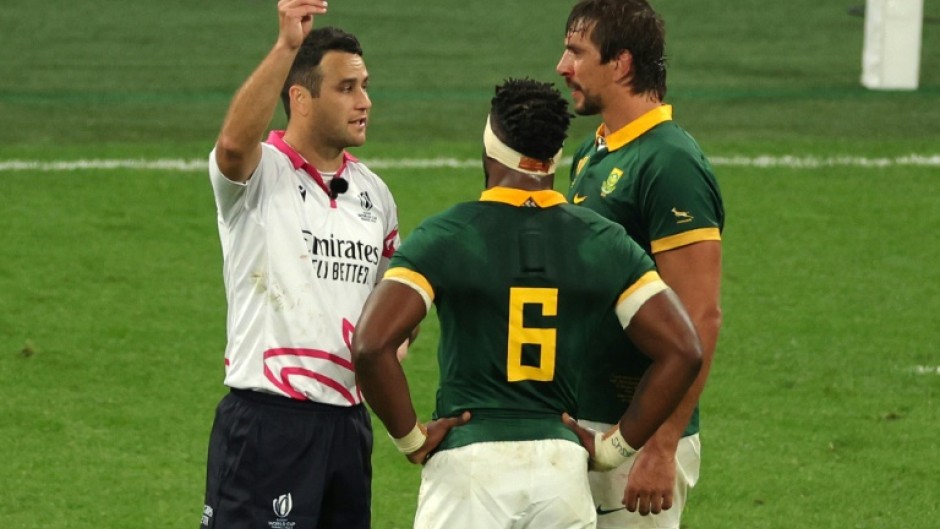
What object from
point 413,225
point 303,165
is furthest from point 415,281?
point 413,225

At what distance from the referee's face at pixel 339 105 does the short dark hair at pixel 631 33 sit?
0.68m

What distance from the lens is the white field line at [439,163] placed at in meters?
12.9

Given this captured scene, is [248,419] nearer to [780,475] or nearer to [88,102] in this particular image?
[780,475]

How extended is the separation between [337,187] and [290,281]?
0.34 meters

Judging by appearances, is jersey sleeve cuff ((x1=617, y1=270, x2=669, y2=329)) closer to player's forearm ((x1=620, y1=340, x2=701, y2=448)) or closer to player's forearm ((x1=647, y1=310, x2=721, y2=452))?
player's forearm ((x1=620, y1=340, x2=701, y2=448))

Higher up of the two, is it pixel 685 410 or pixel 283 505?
pixel 685 410

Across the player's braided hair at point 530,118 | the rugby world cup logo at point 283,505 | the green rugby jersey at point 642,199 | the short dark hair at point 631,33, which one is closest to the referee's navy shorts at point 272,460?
the rugby world cup logo at point 283,505

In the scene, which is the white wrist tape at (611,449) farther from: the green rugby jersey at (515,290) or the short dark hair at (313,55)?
the short dark hair at (313,55)

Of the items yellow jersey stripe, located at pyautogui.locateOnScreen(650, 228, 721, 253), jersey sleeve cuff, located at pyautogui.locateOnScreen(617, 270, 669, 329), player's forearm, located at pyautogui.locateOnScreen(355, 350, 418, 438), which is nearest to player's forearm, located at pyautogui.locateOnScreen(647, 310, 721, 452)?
yellow jersey stripe, located at pyautogui.locateOnScreen(650, 228, 721, 253)

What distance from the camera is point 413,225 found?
11672 millimetres

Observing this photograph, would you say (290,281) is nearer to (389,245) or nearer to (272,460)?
(389,245)

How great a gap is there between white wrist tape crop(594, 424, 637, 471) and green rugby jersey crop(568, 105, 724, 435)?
1.80 feet

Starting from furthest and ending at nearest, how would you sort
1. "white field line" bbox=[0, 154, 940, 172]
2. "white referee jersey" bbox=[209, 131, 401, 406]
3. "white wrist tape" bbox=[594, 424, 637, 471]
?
"white field line" bbox=[0, 154, 940, 172], "white referee jersey" bbox=[209, 131, 401, 406], "white wrist tape" bbox=[594, 424, 637, 471]

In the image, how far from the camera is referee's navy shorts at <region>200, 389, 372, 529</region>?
16.9ft
